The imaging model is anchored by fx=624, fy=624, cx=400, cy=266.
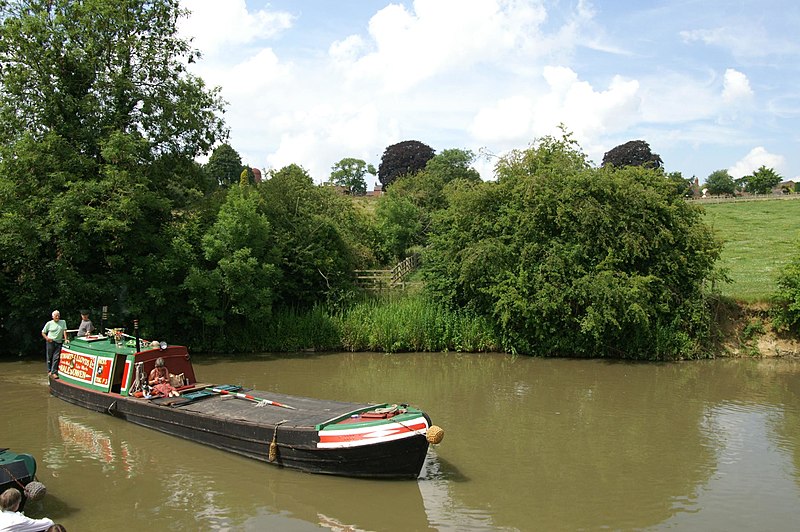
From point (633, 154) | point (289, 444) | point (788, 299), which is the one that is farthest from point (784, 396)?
point (633, 154)

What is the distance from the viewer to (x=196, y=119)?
85.7ft

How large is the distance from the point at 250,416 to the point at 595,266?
570 inches

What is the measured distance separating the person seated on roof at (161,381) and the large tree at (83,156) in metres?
8.86

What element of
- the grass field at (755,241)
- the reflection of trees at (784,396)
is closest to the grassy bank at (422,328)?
the grass field at (755,241)

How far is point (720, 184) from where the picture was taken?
295 ft

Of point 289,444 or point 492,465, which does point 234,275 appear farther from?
point 492,465

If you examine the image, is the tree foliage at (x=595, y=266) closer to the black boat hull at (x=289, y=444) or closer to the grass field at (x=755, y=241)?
the grass field at (x=755, y=241)

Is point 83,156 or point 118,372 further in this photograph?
point 83,156

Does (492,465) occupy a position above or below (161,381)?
below

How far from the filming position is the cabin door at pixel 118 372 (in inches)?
578

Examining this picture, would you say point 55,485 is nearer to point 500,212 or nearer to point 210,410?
point 210,410

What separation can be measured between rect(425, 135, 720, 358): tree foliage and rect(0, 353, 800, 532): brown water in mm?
3444

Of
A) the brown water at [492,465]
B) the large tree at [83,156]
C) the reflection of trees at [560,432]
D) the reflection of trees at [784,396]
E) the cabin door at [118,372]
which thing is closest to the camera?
the brown water at [492,465]

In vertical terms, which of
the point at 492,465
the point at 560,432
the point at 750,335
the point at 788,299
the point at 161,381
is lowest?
the point at 492,465
